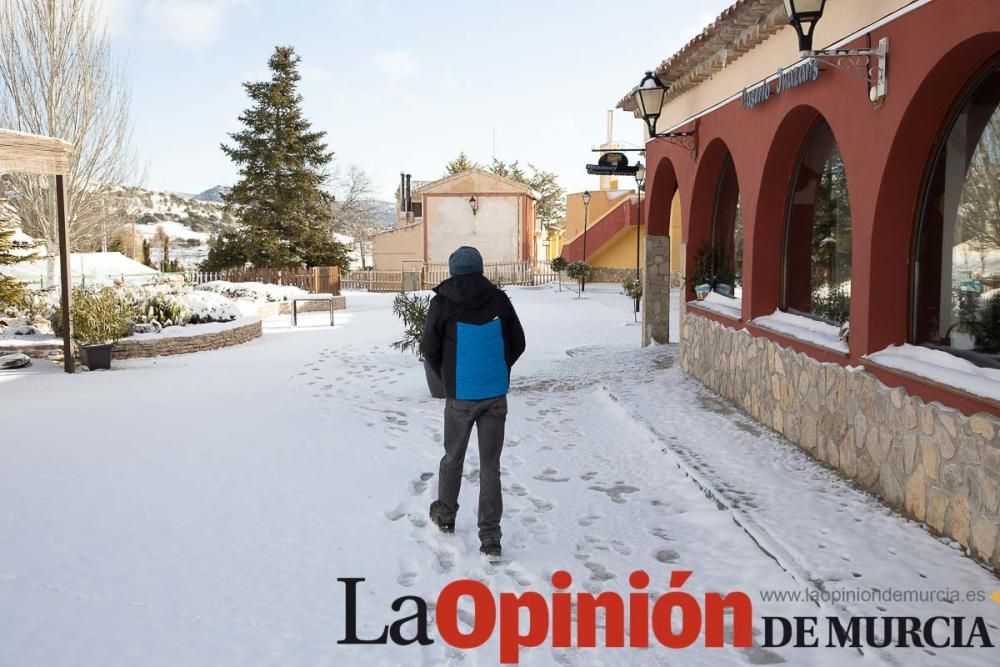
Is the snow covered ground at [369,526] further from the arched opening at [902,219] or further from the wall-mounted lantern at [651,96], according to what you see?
the wall-mounted lantern at [651,96]

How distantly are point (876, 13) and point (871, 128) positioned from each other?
73cm

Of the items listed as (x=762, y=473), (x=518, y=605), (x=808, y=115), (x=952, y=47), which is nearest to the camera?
(x=518, y=605)

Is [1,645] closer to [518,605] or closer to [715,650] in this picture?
[518,605]

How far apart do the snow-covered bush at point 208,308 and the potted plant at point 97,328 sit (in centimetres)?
204

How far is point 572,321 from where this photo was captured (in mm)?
17656

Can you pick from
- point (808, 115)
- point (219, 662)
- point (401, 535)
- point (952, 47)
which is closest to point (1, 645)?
point (219, 662)

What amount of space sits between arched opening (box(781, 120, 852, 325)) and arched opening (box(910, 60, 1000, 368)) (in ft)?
3.94

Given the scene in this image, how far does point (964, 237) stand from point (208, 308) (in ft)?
41.8

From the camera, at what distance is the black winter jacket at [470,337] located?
14.6 feet

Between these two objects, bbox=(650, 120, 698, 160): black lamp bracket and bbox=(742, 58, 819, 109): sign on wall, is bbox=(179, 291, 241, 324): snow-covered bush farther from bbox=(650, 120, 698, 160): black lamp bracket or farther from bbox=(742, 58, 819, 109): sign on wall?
bbox=(742, 58, 819, 109): sign on wall

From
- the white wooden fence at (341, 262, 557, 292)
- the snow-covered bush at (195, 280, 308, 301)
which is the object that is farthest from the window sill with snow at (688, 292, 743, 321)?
the white wooden fence at (341, 262, 557, 292)

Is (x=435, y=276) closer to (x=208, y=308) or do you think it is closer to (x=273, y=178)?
(x=273, y=178)

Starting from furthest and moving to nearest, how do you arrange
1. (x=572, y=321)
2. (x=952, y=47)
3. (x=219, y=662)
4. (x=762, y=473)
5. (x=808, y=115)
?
(x=572, y=321), (x=808, y=115), (x=762, y=473), (x=952, y=47), (x=219, y=662)

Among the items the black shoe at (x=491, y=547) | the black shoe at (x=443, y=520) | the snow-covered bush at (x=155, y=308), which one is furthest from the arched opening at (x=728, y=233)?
the snow-covered bush at (x=155, y=308)
